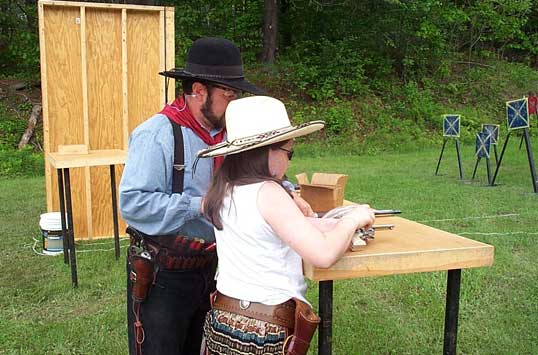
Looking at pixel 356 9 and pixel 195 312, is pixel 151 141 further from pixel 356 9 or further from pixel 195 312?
pixel 356 9

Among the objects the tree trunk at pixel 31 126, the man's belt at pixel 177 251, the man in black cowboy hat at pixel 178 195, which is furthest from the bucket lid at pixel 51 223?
the tree trunk at pixel 31 126

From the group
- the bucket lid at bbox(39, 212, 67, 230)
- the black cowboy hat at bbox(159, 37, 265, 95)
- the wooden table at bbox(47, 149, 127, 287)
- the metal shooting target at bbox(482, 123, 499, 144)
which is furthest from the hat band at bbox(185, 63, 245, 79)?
the metal shooting target at bbox(482, 123, 499, 144)

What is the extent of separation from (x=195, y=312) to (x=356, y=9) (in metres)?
16.1

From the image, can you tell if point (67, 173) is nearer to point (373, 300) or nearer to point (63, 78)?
point (63, 78)

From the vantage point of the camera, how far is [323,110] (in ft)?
48.8

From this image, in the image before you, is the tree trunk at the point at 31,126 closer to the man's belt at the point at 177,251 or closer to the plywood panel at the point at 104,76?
the plywood panel at the point at 104,76

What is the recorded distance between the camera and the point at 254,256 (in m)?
1.92

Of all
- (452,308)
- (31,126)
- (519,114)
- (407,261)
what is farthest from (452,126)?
(407,261)

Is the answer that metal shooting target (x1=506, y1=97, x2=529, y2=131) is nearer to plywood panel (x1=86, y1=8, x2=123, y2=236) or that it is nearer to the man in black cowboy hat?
plywood panel (x1=86, y1=8, x2=123, y2=236)

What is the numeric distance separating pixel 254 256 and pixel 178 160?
552mm

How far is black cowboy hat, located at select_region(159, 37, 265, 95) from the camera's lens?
2.30 metres

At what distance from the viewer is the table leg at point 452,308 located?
2.33 meters

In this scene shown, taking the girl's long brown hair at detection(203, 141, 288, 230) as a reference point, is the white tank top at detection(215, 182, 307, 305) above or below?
below

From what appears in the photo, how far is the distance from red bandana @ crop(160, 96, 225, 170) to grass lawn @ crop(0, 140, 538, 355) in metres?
1.81
